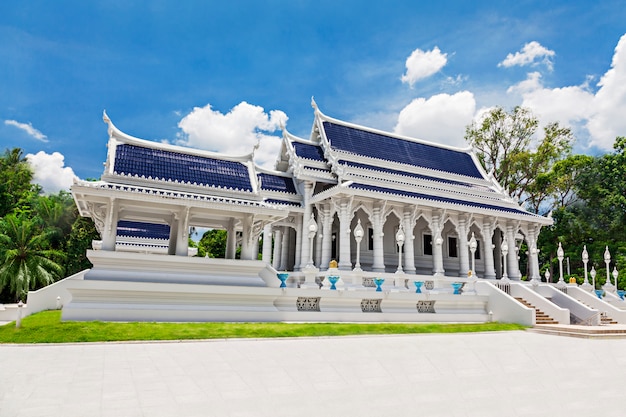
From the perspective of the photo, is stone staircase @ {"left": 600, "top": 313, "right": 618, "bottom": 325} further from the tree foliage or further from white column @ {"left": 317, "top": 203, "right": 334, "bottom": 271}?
the tree foliage

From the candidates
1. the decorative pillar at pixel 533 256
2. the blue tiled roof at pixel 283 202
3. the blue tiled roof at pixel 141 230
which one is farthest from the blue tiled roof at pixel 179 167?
the decorative pillar at pixel 533 256

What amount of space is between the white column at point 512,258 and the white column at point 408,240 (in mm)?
7848

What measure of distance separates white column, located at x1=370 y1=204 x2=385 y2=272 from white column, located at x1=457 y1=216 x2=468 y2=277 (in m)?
5.84

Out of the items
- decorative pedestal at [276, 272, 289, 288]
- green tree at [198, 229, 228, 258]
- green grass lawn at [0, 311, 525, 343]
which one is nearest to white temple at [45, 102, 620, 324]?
decorative pedestal at [276, 272, 289, 288]

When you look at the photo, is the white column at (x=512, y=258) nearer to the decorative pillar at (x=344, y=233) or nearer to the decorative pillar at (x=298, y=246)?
the decorative pillar at (x=344, y=233)

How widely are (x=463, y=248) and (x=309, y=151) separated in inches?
426

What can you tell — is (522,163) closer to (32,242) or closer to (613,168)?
(613,168)

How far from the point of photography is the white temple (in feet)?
49.2

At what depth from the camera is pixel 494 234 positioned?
30.1 m

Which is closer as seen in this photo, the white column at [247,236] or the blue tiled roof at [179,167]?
the blue tiled roof at [179,167]

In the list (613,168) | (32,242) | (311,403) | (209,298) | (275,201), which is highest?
(613,168)

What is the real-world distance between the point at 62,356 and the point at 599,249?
39.2 metres

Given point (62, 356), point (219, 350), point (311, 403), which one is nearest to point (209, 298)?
point (219, 350)

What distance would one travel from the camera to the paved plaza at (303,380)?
21.1 ft
